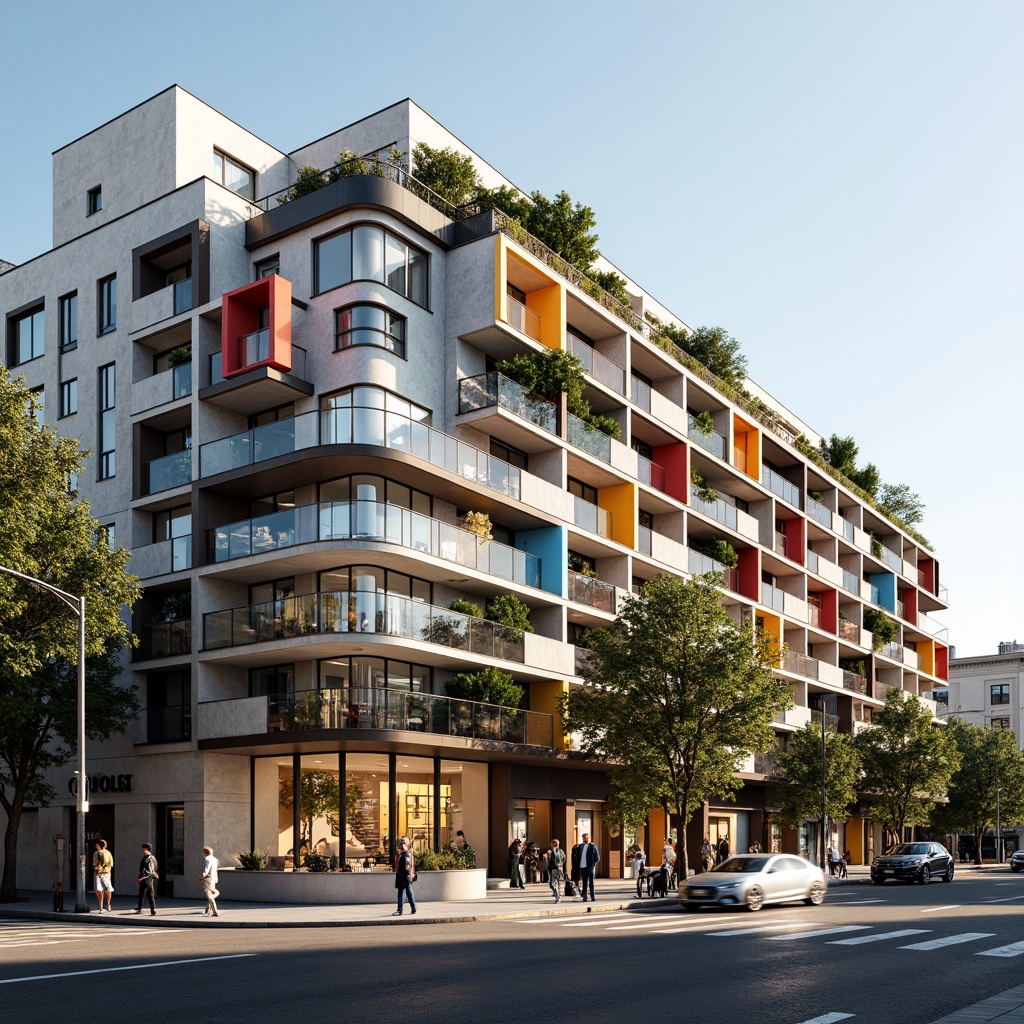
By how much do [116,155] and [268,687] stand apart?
19816mm

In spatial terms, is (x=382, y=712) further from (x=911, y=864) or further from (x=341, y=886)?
(x=911, y=864)

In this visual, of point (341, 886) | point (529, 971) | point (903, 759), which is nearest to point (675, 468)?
point (903, 759)

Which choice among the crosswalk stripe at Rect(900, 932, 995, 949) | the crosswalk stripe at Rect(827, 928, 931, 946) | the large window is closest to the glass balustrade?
the large window

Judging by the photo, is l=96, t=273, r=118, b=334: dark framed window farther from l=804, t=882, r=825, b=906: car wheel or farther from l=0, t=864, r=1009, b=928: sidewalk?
l=804, t=882, r=825, b=906: car wheel

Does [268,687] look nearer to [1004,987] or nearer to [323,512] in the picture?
[323,512]

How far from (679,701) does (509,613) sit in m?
5.87

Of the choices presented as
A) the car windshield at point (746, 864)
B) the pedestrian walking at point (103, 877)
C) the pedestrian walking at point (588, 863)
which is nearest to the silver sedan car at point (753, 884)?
the car windshield at point (746, 864)

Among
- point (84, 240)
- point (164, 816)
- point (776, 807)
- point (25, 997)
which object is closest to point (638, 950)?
point (25, 997)

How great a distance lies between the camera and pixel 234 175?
4225 cm

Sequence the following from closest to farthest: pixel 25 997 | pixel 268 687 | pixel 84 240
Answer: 1. pixel 25 997
2. pixel 268 687
3. pixel 84 240

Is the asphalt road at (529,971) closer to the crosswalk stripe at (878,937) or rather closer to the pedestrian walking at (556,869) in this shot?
the crosswalk stripe at (878,937)

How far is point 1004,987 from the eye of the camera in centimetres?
1434

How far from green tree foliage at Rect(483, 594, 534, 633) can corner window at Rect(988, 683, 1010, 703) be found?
8377 centimetres

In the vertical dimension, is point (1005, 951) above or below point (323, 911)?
above
